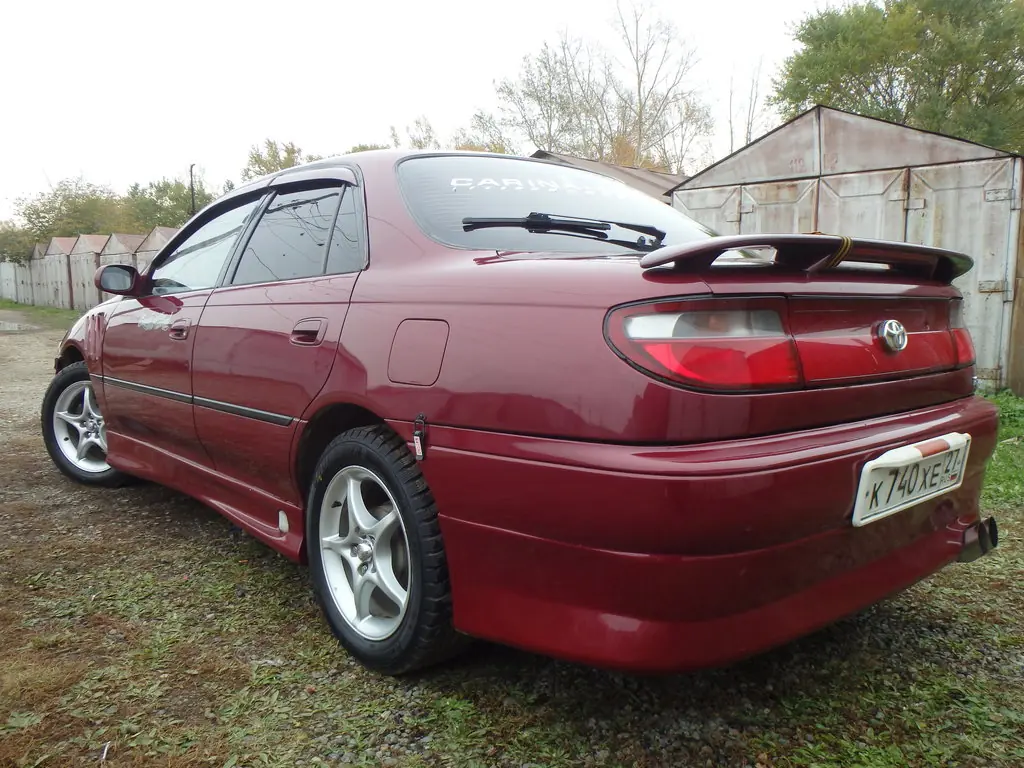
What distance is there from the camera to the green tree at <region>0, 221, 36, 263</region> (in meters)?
29.8

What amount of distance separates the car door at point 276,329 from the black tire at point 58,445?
1.34 meters

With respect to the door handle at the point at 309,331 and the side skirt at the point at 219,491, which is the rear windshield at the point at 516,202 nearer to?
the door handle at the point at 309,331

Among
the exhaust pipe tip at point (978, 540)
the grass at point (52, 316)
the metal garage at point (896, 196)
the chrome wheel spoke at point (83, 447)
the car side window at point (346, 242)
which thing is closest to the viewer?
the exhaust pipe tip at point (978, 540)

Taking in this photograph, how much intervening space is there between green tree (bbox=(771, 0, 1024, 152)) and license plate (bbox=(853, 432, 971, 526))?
2578 centimetres

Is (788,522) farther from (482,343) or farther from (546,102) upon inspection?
(546,102)

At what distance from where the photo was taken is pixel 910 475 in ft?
5.41

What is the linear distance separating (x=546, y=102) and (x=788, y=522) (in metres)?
30.6

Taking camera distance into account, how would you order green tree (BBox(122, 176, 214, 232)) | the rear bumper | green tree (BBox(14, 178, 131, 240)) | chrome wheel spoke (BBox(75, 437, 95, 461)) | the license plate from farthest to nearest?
green tree (BBox(122, 176, 214, 232)), green tree (BBox(14, 178, 131, 240)), chrome wheel spoke (BBox(75, 437, 95, 461)), the license plate, the rear bumper

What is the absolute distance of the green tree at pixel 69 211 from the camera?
114ft

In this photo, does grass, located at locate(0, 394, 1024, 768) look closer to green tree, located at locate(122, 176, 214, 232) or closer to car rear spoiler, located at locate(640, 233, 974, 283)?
car rear spoiler, located at locate(640, 233, 974, 283)

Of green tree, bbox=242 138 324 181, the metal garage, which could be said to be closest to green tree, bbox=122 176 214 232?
green tree, bbox=242 138 324 181

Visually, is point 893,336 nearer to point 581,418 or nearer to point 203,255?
point 581,418

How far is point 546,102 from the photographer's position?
97.6ft

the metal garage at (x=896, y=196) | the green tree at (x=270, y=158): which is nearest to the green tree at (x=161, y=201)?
the green tree at (x=270, y=158)
